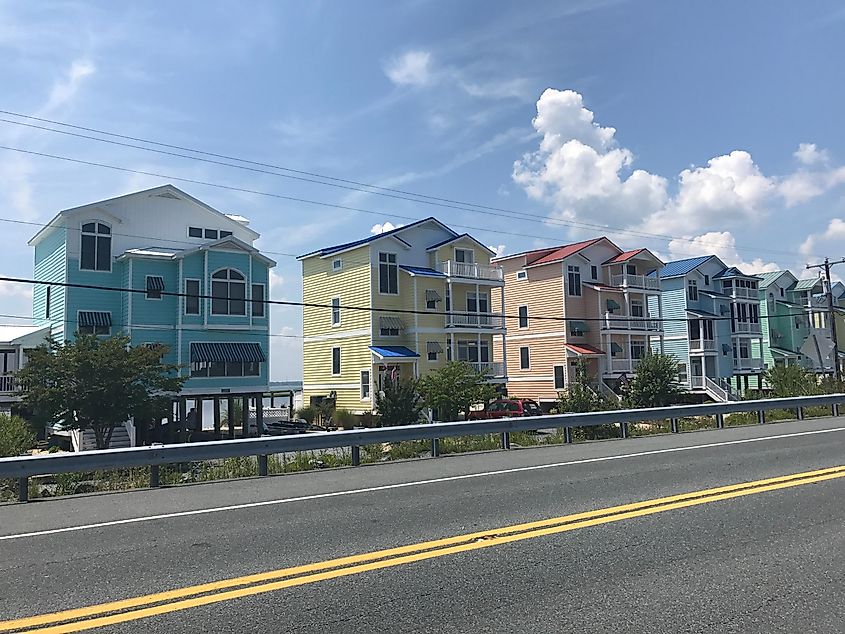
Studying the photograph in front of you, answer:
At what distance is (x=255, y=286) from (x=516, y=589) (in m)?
30.1

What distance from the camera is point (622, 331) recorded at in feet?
161

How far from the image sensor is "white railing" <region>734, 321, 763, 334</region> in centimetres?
5719

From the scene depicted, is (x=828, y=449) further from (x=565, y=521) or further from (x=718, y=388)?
(x=718, y=388)

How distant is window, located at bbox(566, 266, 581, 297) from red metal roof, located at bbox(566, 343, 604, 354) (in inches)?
136

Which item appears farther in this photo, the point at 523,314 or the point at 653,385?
the point at 523,314

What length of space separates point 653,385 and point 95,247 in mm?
27102

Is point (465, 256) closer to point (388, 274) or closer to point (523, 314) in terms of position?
point (388, 274)

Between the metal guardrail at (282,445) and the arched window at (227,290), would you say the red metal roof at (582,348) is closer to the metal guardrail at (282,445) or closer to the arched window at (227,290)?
the arched window at (227,290)

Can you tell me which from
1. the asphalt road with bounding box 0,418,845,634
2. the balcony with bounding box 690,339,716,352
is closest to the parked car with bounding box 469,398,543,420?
the asphalt road with bounding box 0,418,845,634

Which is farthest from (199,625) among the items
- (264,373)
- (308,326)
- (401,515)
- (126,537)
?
(308,326)

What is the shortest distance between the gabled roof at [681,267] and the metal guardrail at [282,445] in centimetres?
3729

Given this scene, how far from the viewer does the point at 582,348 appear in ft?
158

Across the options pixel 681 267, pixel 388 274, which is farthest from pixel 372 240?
pixel 681 267

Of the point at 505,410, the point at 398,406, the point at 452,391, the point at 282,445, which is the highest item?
the point at 452,391
